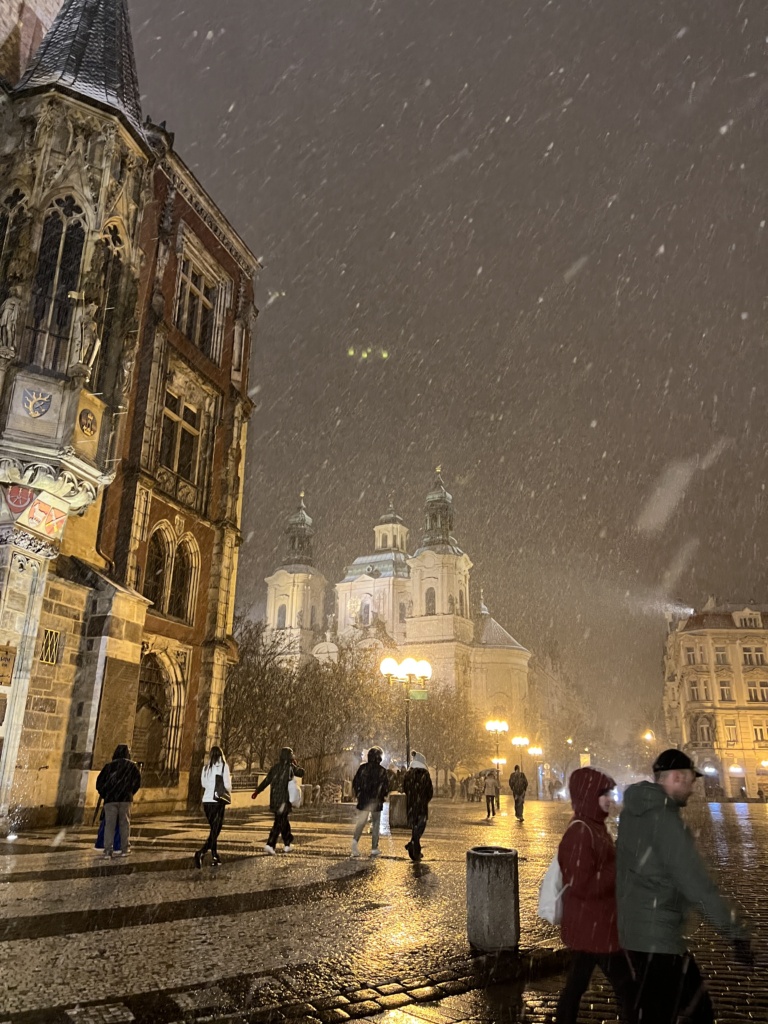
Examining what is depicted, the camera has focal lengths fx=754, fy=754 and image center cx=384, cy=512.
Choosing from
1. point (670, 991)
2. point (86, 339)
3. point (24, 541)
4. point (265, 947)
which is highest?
point (86, 339)

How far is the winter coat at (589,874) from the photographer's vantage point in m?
3.90

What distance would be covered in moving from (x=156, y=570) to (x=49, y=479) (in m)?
6.70

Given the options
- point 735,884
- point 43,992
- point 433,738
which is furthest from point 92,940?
point 433,738

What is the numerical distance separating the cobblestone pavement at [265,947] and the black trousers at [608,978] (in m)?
1.20

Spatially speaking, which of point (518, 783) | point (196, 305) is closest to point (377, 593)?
point (518, 783)

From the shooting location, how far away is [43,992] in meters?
4.79

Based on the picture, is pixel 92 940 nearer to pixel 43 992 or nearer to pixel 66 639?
pixel 43 992

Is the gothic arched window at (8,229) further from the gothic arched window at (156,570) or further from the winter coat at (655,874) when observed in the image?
the winter coat at (655,874)

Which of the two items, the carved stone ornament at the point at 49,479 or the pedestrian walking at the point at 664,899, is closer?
the pedestrian walking at the point at 664,899

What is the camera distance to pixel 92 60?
17.8 metres

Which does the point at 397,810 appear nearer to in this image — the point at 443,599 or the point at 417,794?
the point at 417,794

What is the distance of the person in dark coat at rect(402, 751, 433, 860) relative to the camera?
38.2 feet

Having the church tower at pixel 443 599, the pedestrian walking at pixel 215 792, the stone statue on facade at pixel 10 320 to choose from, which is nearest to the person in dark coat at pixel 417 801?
the pedestrian walking at pixel 215 792

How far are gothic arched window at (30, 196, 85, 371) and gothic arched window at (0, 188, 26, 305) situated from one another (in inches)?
19.3
